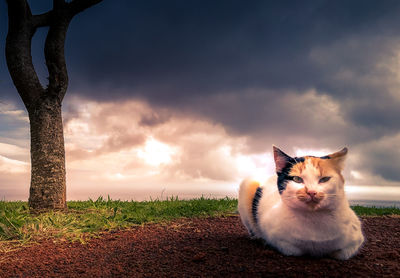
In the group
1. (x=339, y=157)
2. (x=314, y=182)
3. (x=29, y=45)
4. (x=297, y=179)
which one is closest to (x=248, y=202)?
(x=297, y=179)

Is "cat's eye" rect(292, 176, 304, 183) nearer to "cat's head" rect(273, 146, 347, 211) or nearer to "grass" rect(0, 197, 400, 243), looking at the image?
"cat's head" rect(273, 146, 347, 211)

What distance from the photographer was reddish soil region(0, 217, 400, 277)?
313cm

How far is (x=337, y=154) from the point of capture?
9.23ft

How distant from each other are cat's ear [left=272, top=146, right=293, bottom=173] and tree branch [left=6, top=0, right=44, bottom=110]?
5493 mm

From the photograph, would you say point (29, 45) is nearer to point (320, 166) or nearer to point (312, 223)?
point (320, 166)

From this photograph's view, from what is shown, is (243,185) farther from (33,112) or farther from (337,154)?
(33,112)

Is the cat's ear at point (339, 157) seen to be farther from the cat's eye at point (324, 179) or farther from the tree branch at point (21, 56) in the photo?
the tree branch at point (21, 56)

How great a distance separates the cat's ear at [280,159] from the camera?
9.71ft

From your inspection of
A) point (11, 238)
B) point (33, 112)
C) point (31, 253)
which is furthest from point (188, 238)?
point (33, 112)

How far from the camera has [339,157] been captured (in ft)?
9.23

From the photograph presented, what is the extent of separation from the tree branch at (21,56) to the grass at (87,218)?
2373 mm

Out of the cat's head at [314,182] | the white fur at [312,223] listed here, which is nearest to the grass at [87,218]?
the white fur at [312,223]

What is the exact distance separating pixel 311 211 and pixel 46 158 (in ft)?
17.6

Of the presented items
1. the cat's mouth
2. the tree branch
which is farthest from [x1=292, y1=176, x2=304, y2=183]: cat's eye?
the tree branch
